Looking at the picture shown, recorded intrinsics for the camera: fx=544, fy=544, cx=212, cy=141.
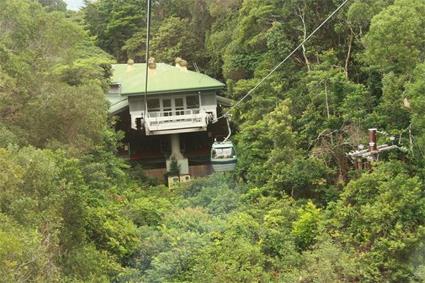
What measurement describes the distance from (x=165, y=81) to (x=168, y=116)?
2181 mm

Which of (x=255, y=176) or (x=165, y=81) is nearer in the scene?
(x=255, y=176)

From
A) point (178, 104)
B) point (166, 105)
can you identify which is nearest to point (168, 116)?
point (166, 105)

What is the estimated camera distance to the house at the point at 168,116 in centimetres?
2562

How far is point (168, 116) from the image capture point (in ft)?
84.5

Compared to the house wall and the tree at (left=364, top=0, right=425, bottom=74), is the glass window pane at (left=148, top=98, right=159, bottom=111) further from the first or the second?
the tree at (left=364, top=0, right=425, bottom=74)

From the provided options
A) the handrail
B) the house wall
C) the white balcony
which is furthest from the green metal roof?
the white balcony

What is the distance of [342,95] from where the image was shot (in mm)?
19312

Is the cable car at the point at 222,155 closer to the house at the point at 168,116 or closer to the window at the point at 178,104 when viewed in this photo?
the house at the point at 168,116

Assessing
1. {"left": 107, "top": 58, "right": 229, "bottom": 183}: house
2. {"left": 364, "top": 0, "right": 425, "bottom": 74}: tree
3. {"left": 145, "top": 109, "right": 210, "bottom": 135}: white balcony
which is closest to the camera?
{"left": 364, "top": 0, "right": 425, "bottom": 74}: tree

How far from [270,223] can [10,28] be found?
9031 millimetres

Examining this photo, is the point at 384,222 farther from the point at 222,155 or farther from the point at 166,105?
the point at 166,105

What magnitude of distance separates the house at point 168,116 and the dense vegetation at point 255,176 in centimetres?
368

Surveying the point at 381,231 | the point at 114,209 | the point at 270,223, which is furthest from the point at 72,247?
the point at 381,231

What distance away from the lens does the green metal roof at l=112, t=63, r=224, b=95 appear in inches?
1029
